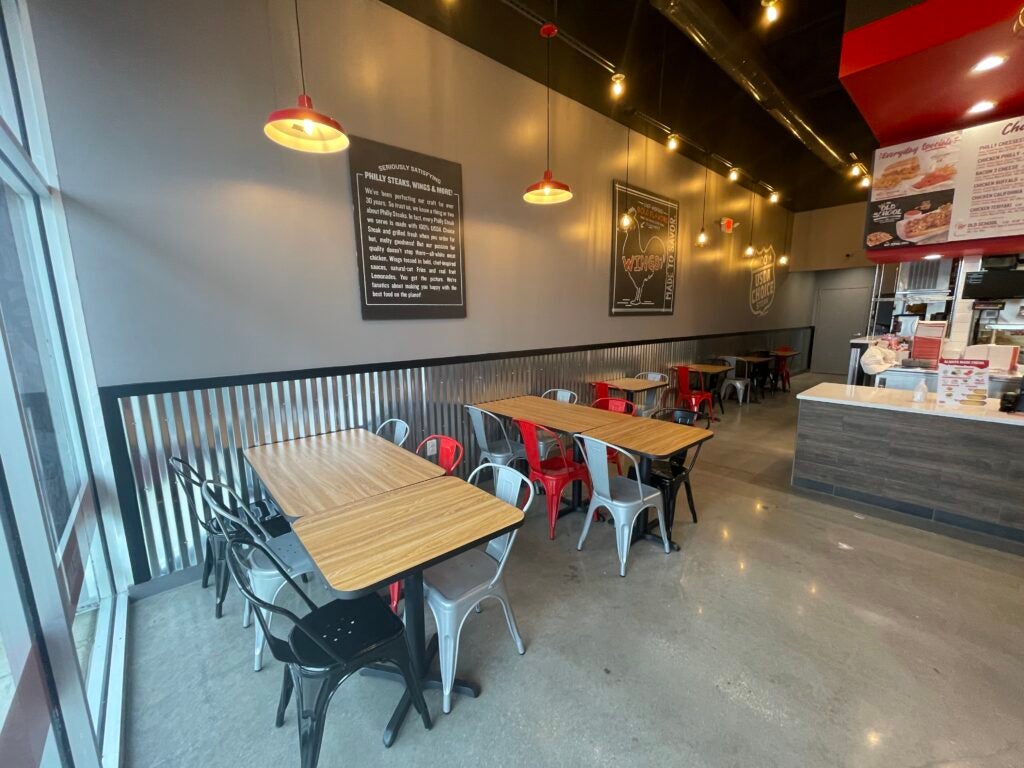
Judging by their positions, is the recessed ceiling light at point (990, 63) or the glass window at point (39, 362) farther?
the recessed ceiling light at point (990, 63)

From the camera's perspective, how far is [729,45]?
3.65 m

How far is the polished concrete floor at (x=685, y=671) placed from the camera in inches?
59.6

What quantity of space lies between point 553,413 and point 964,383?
3.19m

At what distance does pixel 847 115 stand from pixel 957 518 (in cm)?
564

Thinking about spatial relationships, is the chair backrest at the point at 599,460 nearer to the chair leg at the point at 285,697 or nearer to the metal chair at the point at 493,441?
the metal chair at the point at 493,441

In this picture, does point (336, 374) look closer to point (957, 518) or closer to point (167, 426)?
point (167, 426)

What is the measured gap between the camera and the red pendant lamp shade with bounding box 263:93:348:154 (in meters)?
1.75

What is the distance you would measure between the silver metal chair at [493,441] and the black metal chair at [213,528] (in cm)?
163

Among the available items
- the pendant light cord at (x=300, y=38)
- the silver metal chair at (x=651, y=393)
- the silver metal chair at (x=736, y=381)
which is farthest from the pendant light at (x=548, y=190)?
the silver metal chair at (x=736, y=381)

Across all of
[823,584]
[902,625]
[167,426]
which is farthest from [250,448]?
[902,625]

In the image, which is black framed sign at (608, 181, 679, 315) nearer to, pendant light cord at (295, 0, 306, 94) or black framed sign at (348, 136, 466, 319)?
black framed sign at (348, 136, 466, 319)

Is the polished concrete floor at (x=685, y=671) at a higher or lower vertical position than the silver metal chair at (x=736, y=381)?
lower

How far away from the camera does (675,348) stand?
22.0 feet

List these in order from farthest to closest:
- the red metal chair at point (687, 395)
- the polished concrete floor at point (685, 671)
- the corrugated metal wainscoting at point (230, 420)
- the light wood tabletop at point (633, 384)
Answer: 1. the red metal chair at point (687, 395)
2. the light wood tabletop at point (633, 384)
3. the corrugated metal wainscoting at point (230, 420)
4. the polished concrete floor at point (685, 671)
